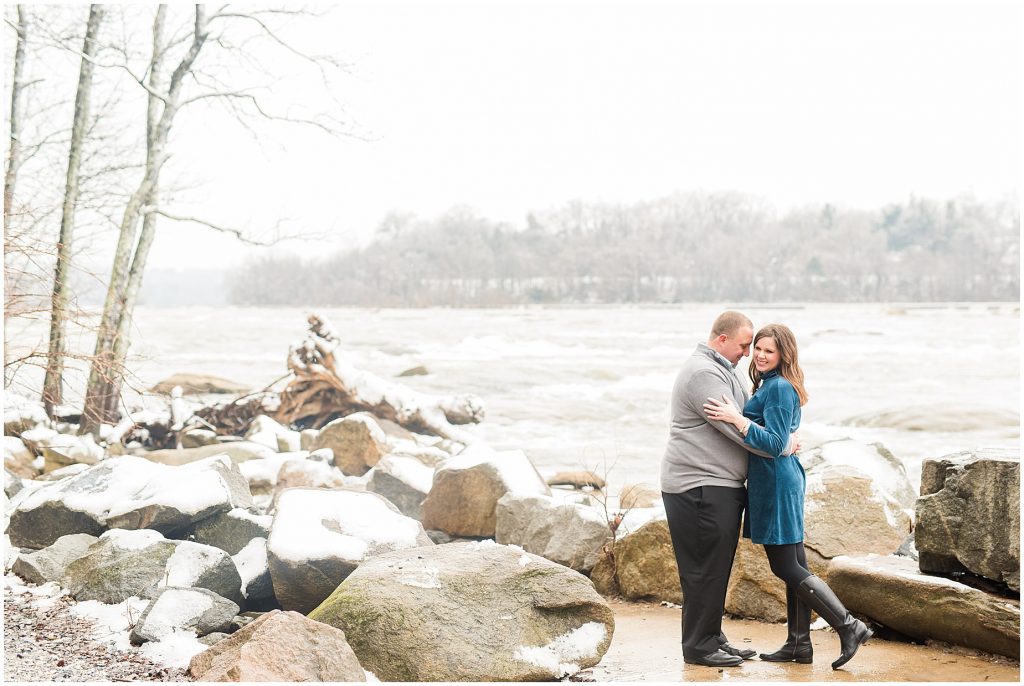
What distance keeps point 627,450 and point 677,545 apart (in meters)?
12.2

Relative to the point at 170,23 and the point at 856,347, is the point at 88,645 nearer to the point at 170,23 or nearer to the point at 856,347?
the point at 170,23

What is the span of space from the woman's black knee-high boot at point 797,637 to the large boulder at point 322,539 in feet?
7.71

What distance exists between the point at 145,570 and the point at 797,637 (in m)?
3.99

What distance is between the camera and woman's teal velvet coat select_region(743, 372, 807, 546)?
448cm

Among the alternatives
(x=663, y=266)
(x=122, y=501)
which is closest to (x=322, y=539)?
(x=122, y=501)

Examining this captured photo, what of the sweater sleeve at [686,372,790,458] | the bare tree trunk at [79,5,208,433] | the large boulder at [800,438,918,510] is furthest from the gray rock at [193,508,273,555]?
the bare tree trunk at [79,5,208,433]

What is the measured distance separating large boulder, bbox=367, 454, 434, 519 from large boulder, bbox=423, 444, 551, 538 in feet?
2.00

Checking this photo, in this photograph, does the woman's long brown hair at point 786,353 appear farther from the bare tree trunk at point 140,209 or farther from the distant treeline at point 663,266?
the distant treeline at point 663,266

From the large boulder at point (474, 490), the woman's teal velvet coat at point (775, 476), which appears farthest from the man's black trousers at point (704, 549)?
the large boulder at point (474, 490)

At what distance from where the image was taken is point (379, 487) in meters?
8.53

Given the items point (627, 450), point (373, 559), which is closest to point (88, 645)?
point (373, 559)

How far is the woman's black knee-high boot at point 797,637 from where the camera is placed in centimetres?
465

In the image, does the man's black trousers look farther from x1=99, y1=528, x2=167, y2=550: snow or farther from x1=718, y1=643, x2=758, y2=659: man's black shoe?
x1=99, y1=528, x2=167, y2=550: snow

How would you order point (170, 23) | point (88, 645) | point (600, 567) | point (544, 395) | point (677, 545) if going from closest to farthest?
point (677, 545) < point (88, 645) < point (600, 567) < point (170, 23) < point (544, 395)
